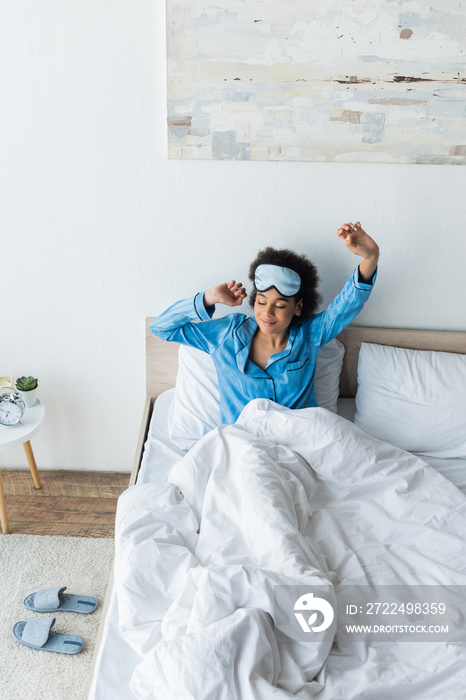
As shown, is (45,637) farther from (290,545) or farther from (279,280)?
(279,280)

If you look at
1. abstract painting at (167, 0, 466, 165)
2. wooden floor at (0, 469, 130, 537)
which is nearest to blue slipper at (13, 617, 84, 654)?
wooden floor at (0, 469, 130, 537)

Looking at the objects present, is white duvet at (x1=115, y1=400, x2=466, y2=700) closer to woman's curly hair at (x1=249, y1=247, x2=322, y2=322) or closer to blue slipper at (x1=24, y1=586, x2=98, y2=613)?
woman's curly hair at (x1=249, y1=247, x2=322, y2=322)

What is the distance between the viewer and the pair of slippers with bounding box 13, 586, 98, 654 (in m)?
1.59

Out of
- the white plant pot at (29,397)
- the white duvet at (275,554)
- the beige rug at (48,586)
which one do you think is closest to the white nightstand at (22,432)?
the white plant pot at (29,397)

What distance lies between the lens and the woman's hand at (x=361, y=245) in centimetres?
166

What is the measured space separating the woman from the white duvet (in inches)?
5.2

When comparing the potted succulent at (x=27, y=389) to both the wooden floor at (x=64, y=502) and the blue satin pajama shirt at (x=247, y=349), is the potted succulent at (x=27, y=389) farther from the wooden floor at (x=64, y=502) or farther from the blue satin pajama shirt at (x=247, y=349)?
the blue satin pajama shirt at (x=247, y=349)

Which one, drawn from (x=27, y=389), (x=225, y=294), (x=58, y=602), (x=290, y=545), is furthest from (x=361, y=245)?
(x=58, y=602)

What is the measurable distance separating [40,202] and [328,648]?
5.05 feet

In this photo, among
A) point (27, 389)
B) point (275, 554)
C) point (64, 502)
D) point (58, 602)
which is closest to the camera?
point (275, 554)

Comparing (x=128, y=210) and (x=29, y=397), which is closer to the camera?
(x=128, y=210)

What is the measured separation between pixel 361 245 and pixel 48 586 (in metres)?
1.43

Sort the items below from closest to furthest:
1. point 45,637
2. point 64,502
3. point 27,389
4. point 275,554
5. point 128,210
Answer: point 275,554 → point 45,637 → point 128,210 → point 27,389 → point 64,502

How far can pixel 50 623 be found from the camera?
1632 mm
